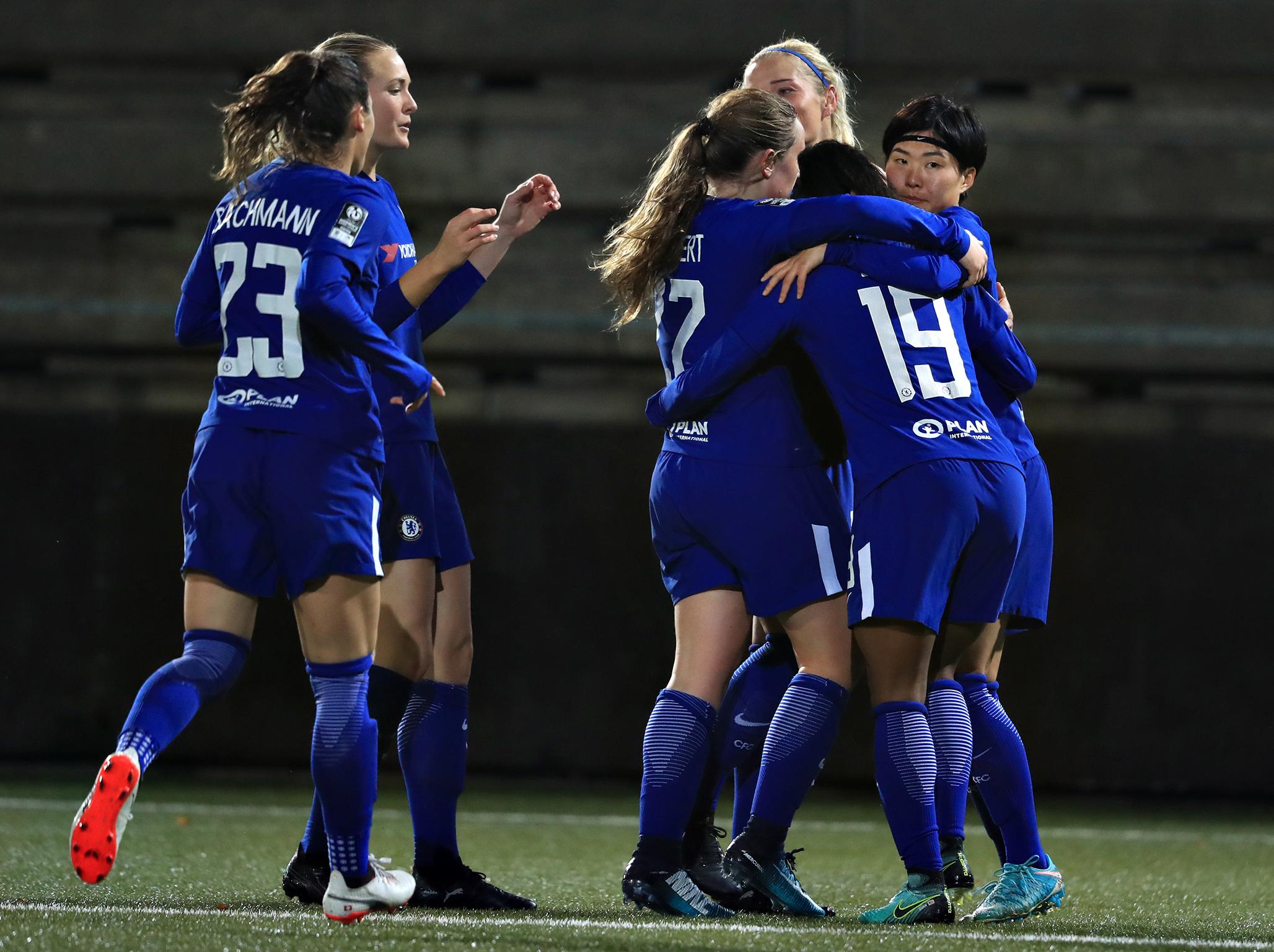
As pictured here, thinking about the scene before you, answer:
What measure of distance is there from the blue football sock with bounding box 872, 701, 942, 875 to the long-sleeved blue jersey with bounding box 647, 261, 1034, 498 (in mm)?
410

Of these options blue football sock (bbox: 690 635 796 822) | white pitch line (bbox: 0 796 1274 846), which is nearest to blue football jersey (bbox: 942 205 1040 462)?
blue football sock (bbox: 690 635 796 822)

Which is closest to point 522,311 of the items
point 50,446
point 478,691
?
point 478,691

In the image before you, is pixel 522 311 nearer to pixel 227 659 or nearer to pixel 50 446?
pixel 50 446

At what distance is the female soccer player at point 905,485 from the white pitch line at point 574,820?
2241 millimetres

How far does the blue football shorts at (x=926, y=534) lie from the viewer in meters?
2.71

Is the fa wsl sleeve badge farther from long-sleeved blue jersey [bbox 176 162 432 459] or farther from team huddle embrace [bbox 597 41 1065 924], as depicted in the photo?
team huddle embrace [bbox 597 41 1065 924]

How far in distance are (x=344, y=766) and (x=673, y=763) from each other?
0.60 m

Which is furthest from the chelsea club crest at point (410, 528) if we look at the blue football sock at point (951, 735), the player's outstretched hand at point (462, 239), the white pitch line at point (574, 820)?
the white pitch line at point (574, 820)

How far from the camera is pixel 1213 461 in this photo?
622 cm

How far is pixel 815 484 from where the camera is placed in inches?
115

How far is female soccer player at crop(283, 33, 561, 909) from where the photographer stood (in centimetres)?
296

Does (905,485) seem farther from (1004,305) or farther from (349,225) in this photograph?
(349,225)

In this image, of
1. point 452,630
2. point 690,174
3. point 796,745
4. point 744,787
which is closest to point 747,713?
point 744,787

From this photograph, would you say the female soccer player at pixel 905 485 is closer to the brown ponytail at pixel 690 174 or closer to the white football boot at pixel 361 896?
the brown ponytail at pixel 690 174
